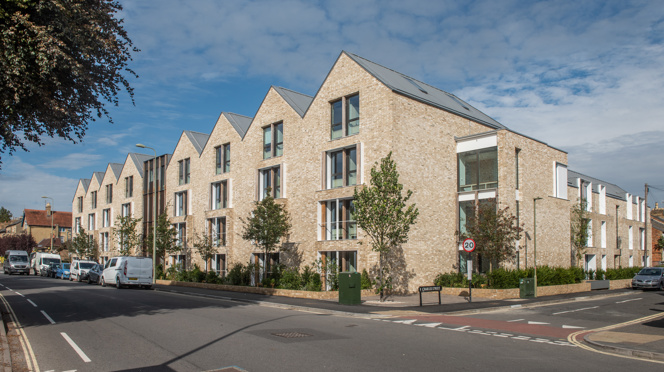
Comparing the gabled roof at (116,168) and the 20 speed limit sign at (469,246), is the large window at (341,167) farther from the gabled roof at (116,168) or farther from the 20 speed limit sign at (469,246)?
the gabled roof at (116,168)

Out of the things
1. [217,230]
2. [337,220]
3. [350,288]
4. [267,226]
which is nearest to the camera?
[350,288]

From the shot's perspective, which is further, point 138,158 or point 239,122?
point 138,158

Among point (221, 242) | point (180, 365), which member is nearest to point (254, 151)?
point (221, 242)

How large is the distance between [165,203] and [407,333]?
3612 cm

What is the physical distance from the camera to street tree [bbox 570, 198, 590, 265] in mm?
34938

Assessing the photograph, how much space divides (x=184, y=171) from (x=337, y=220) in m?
20.2

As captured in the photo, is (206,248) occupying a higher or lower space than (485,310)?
higher

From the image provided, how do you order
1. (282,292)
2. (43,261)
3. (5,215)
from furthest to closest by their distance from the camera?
(5,215) → (43,261) → (282,292)

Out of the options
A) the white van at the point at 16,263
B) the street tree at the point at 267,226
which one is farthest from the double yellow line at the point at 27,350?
the white van at the point at 16,263

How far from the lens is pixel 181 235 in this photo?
4147cm

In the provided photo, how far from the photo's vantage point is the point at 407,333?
12.5 m

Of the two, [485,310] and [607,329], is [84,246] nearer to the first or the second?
[485,310]

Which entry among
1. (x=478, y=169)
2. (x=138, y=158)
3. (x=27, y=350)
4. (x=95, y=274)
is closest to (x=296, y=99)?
(x=478, y=169)

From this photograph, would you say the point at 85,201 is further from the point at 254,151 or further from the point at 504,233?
the point at 504,233
